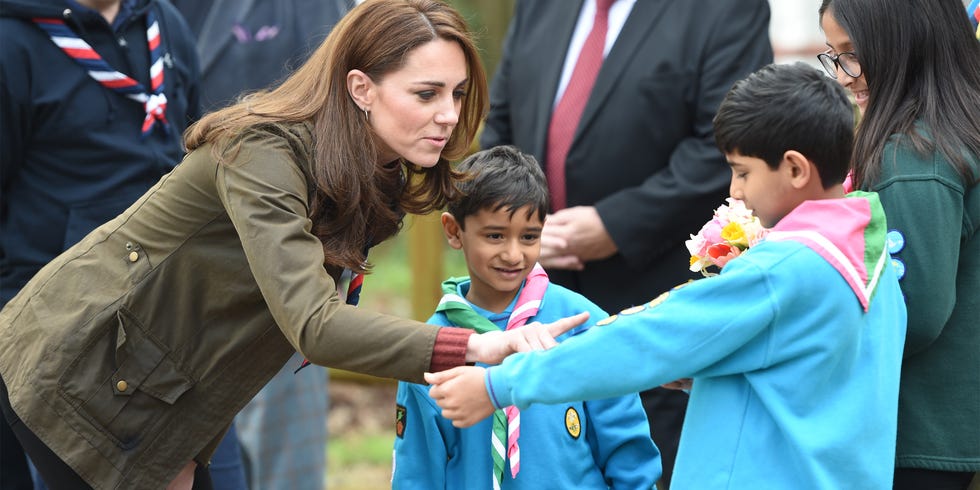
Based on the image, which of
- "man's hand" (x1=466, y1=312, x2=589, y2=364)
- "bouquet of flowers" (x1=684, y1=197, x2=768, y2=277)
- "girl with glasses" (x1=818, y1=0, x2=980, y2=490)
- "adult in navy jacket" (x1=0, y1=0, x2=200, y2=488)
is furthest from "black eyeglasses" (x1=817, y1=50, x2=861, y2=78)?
"adult in navy jacket" (x1=0, y1=0, x2=200, y2=488)

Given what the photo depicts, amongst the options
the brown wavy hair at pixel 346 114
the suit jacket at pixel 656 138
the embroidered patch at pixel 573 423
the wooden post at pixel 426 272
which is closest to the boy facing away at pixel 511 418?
the embroidered patch at pixel 573 423

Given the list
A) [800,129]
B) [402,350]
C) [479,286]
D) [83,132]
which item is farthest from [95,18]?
[800,129]

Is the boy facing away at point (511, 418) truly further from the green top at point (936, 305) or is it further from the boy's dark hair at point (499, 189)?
the green top at point (936, 305)

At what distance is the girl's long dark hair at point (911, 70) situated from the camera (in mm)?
2936

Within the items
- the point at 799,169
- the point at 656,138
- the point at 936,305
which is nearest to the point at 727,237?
Result: the point at 799,169

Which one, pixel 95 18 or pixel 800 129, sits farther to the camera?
pixel 95 18

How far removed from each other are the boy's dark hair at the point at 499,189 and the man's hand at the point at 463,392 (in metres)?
0.75

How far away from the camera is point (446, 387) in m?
2.72

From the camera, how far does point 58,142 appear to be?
3881 millimetres

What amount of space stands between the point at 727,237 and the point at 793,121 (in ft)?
1.05

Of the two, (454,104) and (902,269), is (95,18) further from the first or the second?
(902,269)

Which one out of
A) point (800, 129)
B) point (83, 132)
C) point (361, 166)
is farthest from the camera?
point (83, 132)

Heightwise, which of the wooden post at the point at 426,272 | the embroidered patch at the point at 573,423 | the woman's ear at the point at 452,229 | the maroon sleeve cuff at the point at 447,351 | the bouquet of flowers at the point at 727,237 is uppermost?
the bouquet of flowers at the point at 727,237

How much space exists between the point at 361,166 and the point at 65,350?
2.80ft
